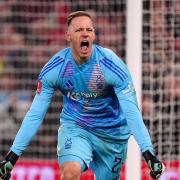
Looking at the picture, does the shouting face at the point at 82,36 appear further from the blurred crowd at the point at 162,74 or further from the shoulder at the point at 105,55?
the blurred crowd at the point at 162,74

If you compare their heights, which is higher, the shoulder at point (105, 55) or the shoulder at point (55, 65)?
the shoulder at point (105, 55)

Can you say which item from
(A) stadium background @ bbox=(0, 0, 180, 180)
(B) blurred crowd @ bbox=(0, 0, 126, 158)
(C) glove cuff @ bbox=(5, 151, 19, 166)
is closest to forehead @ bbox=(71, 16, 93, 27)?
(C) glove cuff @ bbox=(5, 151, 19, 166)

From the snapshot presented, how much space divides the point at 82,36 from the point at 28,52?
11.8ft

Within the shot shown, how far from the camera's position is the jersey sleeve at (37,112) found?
19.3ft

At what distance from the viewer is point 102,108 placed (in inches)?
241

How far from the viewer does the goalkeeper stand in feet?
19.0

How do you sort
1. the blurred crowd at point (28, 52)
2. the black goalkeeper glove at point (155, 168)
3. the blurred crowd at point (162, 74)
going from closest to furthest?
the black goalkeeper glove at point (155, 168), the blurred crowd at point (162, 74), the blurred crowd at point (28, 52)

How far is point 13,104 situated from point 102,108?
336 centimetres

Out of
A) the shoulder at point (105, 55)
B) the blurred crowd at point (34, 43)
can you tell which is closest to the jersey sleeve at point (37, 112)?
the shoulder at point (105, 55)

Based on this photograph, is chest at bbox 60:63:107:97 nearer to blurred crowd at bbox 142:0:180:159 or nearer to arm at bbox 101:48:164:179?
arm at bbox 101:48:164:179

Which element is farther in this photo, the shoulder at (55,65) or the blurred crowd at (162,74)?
the blurred crowd at (162,74)

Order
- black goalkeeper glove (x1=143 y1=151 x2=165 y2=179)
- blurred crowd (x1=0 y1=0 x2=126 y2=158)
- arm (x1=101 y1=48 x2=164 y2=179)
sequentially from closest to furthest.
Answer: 1. black goalkeeper glove (x1=143 y1=151 x2=165 y2=179)
2. arm (x1=101 y1=48 x2=164 y2=179)
3. blurred crowd (x1=0 y1=0 x2=126 y2=158)

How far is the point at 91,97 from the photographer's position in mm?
6039

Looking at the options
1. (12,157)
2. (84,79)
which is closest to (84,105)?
(84,79)
